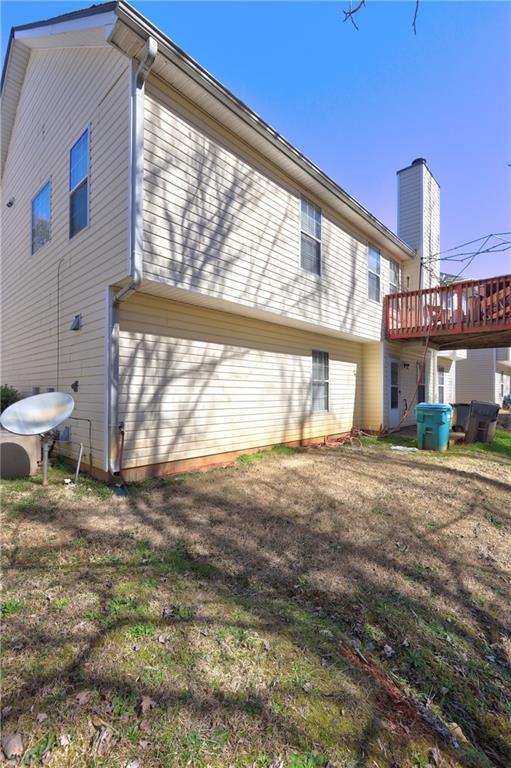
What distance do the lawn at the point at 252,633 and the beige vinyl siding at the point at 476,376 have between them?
1854 centimetres

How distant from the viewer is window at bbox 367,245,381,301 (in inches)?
412

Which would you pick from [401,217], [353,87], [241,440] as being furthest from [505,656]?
[401,217]

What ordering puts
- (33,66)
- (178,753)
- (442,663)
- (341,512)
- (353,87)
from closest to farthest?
(178,753), (442,663), (341,512), (353,87), (33,66)

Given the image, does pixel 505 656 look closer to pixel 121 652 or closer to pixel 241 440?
pixel 121 652

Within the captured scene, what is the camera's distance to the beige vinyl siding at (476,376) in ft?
66.9

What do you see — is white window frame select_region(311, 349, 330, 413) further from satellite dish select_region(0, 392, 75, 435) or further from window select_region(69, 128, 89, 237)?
satellite dish select_region(0, 392, 75, 435)

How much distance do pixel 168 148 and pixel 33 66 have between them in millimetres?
6248

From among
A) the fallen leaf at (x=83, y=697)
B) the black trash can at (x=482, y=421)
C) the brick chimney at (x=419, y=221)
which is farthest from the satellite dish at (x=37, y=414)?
the brick chimney at (x=419, y=221)

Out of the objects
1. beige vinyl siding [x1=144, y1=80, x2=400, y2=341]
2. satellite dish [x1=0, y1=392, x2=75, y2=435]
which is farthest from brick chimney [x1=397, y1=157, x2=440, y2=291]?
satellite dish [x1=0, y1=392, x2=75, y2=435]

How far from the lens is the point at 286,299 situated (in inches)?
289

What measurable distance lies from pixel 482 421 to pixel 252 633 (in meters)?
9.42

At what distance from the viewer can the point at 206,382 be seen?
6.47 m

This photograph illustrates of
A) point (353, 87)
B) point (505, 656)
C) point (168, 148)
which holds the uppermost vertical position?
point (353, 87)

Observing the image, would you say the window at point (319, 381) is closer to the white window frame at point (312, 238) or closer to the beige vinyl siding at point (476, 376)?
the white window frame at point (312, 238)
